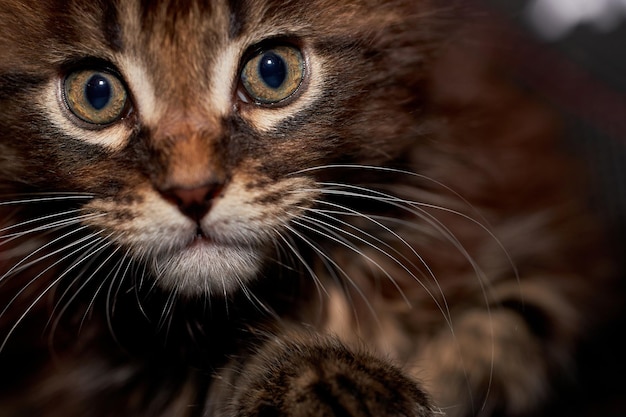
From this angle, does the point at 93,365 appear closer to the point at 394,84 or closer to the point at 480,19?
the point at 394,84

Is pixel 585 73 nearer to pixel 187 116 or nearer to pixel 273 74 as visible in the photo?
pixel 273 74

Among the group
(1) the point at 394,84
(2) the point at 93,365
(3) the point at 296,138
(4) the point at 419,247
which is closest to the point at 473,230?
(4) the point at 419,247

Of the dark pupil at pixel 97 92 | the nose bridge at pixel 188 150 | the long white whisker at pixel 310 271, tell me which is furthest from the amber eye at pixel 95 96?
the long white whisker at pixel 310 271

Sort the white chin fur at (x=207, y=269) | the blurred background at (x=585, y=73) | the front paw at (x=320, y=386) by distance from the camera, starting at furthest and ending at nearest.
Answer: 1. the blurred background at (x=585, y=73)
2. the white chin fur at (x=207, y=269)
3. the front paw at (x=320, y=386)

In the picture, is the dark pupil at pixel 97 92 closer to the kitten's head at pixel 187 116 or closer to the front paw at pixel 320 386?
the kitten's head at pixel 187 116

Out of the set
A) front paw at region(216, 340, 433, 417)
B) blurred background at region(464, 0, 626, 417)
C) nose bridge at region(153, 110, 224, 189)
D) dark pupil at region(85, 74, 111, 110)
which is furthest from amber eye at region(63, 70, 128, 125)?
blurred background at region(464, 0, 626, 417)

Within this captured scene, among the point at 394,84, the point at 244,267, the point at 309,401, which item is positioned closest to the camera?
the point at 309,401

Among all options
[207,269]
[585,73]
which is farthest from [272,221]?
[585,73]
